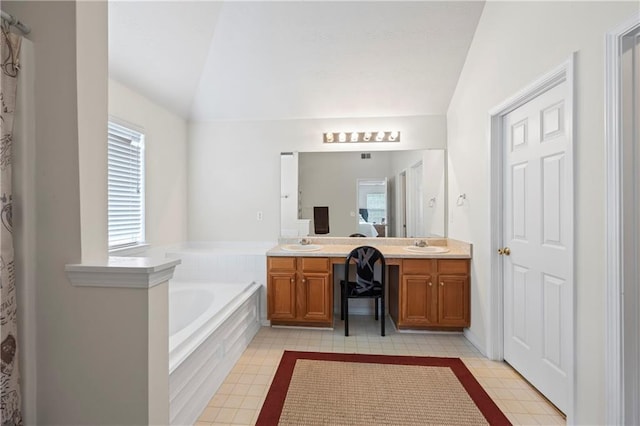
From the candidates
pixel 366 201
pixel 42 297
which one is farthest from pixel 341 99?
pixel 42 297

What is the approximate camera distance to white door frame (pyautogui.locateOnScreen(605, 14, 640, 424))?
130cm

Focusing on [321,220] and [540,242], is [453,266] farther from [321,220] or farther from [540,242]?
[321,220]

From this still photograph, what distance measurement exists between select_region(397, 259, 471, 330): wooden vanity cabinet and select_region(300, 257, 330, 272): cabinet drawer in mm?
766

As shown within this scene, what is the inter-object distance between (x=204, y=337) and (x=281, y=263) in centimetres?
123

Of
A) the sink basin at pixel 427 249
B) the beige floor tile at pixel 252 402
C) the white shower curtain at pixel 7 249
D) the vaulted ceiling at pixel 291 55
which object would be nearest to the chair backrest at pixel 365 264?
the sink basin at pixel 427 249

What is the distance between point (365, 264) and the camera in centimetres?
291

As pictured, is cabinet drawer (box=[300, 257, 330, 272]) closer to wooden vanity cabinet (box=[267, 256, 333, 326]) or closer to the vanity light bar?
wooden vanity cabinet (box=[267, 256, 333, 326])

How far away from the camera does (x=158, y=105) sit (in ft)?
10.1

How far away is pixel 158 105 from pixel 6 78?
2.20 metres

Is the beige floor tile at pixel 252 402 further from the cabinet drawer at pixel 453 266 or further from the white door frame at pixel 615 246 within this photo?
the cabinet drawer at pixel 453 266

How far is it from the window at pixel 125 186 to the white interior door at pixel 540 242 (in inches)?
125

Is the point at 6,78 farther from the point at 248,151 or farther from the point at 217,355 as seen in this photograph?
the point at 248,151

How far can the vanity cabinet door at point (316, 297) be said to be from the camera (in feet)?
9.79

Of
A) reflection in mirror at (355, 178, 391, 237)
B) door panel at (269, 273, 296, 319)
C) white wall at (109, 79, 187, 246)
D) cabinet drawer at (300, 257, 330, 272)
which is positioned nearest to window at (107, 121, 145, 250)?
white wall at (109, 79, 187, 246)
